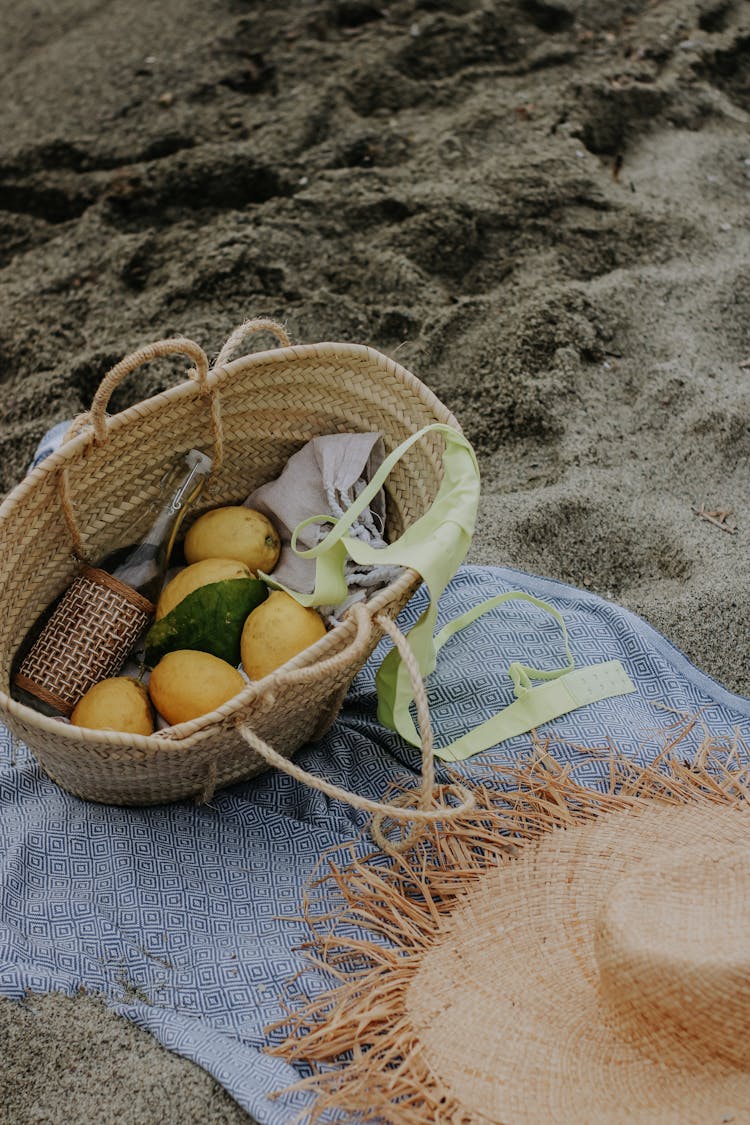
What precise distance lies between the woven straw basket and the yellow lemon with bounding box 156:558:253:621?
0.14 meters

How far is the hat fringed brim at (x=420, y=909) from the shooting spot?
107 cm

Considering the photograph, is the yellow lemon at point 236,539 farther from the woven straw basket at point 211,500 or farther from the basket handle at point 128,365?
the basket handle at point 128,365

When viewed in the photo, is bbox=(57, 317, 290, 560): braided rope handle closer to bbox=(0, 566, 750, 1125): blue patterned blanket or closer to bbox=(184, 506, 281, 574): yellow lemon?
bbox=(184, 506, 281, 574): yellow lemon

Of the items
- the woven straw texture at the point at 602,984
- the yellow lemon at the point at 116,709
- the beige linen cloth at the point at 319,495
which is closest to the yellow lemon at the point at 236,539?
the beige linen cloth at the point at 319,495

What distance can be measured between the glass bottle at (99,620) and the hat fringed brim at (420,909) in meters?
0.45

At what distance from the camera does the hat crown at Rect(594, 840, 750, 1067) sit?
0.91 metres

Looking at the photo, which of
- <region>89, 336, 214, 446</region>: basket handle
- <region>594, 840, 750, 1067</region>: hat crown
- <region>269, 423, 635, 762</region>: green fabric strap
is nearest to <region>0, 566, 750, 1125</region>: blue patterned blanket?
<region>269, 423, 635, 762</region>: green fabric strap

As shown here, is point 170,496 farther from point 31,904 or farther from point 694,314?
point 694,314

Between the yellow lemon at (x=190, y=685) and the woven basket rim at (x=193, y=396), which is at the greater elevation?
the woven basket rim at (x=193, y=396)

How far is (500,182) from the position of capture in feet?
8.15

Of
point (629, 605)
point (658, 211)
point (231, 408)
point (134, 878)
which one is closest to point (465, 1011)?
point (134, 878)

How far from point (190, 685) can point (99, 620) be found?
22 centimetres

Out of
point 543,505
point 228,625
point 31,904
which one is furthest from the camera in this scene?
point 543,505

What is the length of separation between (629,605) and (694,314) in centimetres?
84
